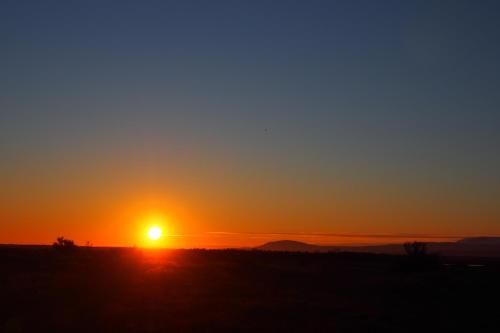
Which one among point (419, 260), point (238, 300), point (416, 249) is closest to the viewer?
point (238, 300)

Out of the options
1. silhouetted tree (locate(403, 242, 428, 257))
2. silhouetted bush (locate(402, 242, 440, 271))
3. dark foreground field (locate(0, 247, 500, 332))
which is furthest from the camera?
silhouetted tree (locate(403, 242, 428, 257))

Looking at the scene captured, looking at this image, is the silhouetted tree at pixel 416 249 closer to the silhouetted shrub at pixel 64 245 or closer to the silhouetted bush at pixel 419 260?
the silhouetted bush at pixel 419 260

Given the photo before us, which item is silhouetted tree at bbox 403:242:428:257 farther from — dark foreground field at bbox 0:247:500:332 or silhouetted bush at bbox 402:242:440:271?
dark foreground field at bbox 0:247:500:332

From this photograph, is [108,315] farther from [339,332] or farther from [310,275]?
[310,275]

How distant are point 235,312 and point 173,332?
4.27 meters

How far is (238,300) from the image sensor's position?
93.1 feet

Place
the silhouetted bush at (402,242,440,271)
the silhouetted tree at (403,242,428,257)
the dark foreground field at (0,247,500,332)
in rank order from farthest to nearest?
the silhouetted tree at (403,242,428,257)
the silhouetted bush at (402,242,440,271)
the dark foreground field at (0,247,500,332)

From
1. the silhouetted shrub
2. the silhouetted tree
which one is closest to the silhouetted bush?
the silhouetted tree

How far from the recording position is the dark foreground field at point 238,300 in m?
23.0

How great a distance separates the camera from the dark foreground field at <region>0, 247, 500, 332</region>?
23031 mm

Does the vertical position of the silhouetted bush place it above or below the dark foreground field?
above

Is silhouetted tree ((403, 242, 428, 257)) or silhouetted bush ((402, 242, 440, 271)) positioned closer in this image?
silhouetted bush ((402, 242, 440, 271))

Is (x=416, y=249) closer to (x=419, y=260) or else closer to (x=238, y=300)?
(x=419, y=260)

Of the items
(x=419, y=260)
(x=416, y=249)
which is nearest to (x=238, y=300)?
(x=419, y=260)
